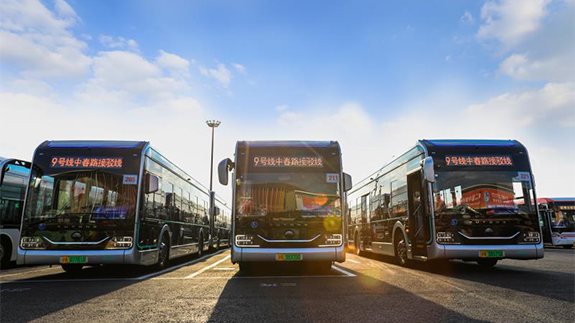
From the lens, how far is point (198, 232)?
53.8ft

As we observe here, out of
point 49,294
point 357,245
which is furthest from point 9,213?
point 357,245

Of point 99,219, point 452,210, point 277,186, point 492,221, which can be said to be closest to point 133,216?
point 99,219

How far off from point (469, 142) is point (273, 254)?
5.64 m

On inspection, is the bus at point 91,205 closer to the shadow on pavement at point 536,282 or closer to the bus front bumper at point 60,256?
the bus front bumper at point 60,256

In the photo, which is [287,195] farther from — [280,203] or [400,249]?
[400,249]

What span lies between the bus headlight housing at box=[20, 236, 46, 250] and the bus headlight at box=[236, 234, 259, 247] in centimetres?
420

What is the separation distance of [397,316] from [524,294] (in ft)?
9.54

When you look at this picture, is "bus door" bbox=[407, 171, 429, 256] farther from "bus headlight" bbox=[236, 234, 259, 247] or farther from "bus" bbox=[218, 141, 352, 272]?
"bus headlight" bbox=[236, 234, 259, 247]

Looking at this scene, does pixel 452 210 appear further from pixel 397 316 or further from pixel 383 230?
pixel 397 316

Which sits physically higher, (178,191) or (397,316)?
Result: (178,191)

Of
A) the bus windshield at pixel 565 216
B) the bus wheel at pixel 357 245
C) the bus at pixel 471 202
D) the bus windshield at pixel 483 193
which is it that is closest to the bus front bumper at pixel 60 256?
the bus at pixel 471 202

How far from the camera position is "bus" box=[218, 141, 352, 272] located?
29.6 feet

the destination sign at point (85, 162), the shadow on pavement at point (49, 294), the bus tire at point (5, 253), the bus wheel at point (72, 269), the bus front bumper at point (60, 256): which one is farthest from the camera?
the bus tire at point (5, 253)

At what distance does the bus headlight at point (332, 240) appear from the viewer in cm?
909
